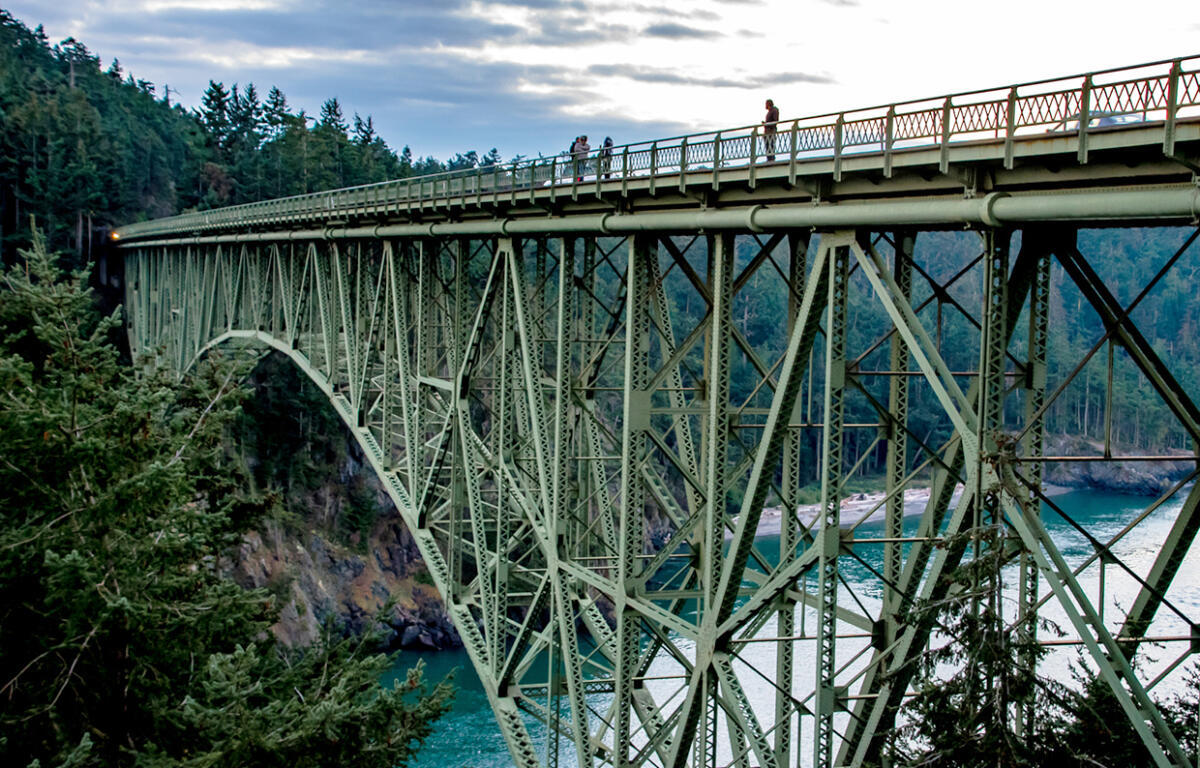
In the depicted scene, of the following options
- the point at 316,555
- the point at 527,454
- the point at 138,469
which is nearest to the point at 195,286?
the point at 316,555

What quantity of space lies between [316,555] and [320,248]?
90.6 feet

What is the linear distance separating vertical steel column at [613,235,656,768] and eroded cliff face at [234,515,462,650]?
37935 mm

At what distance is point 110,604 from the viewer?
1205 centimetres

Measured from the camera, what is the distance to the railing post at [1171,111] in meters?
8.41

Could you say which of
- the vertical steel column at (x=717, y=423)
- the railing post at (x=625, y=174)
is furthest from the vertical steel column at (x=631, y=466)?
the vertical steel column at (x=717, y=423)

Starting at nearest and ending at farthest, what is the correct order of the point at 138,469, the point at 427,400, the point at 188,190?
the point at 138,469 → the point at 427,400 → the point at 188,190

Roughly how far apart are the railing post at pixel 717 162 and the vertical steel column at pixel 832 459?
8.24ft

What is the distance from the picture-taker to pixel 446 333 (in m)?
30.8

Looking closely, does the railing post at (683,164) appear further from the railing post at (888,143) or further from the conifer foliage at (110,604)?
the conifer foliage at (110,604)

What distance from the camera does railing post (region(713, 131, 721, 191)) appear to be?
1420cm

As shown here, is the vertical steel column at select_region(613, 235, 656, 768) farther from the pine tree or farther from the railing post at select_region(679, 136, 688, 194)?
the pine tree

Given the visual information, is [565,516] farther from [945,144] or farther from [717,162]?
[945,144]

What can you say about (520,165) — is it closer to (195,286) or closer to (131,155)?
(195,286)

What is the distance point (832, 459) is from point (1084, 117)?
3974 millimetres
